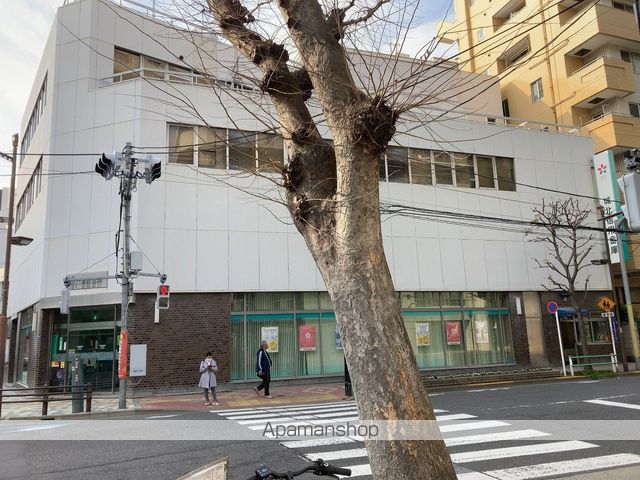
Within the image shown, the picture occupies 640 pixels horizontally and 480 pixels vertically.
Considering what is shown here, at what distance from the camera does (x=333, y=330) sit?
20.4 m

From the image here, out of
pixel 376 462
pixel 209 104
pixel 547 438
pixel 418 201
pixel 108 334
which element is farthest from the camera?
pixel 418 201

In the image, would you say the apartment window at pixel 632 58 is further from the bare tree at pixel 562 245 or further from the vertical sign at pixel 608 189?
the bare tree at pixel 562 245

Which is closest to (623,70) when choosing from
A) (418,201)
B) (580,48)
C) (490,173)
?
(580,48)

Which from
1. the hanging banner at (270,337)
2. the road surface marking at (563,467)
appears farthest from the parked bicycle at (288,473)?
the hanging banner at (270,337)

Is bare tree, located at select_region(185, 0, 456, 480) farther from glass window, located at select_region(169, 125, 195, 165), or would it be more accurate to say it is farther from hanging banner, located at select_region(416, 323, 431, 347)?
hanging banner, located at select_region(416, 323, 431, 347)

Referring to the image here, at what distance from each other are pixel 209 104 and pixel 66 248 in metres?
7.40

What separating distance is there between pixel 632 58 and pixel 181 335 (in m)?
27.4

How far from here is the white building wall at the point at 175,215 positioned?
1847cm

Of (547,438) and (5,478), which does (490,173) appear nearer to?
(547,438)

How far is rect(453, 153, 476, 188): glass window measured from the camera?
2323 centimetres

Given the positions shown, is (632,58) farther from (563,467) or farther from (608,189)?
(563,467)

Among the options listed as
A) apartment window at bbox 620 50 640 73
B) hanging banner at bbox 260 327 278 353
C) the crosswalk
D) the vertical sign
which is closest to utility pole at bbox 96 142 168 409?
the crosswalk

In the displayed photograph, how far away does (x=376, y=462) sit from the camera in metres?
3.33

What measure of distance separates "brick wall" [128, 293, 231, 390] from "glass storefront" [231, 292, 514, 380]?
0.59 m
